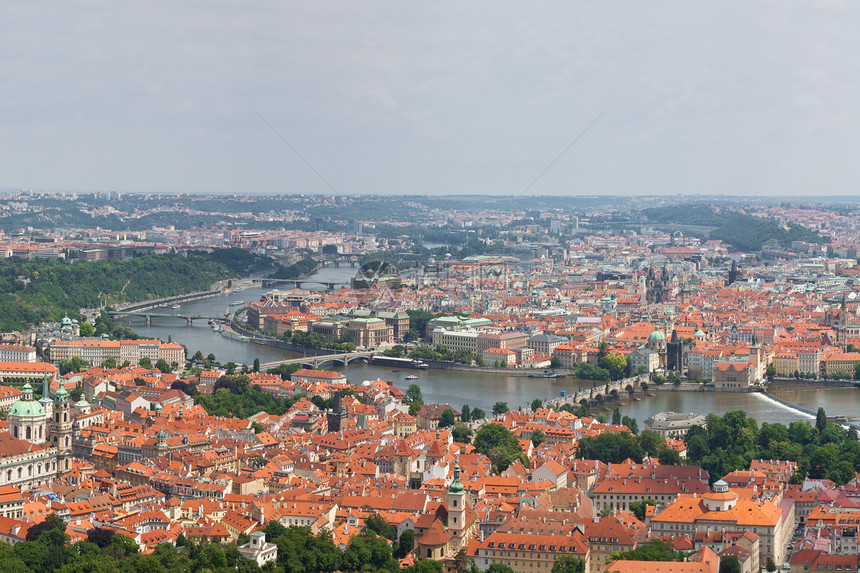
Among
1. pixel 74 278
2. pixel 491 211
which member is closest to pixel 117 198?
pixel 491 211

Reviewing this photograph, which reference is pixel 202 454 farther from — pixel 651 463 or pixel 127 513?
pixel 651 463

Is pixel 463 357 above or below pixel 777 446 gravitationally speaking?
below

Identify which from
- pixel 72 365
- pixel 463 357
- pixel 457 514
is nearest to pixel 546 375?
pixel 463 357

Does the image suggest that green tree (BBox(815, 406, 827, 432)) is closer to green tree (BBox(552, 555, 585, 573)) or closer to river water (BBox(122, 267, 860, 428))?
river water (BBox(122, 267, 860, 428))

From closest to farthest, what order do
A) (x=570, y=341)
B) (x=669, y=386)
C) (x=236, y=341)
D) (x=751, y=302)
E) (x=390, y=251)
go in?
(x=669, y=386) → (x=570, y=341) → (x=236, y=341) → (x=751, y=302) → (x=390, y=251)

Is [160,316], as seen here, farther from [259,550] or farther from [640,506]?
[259,550]

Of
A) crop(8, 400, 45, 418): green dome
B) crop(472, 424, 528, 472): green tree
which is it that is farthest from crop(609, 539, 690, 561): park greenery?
crop(8, 400, 45, 418): green dome

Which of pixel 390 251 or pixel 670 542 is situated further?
pixel 390 251
